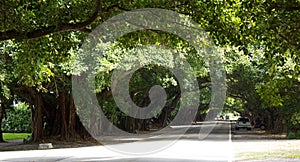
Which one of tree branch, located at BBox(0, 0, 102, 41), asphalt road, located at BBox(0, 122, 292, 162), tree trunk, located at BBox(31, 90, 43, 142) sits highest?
tree branch, located at BBox(0, 0, 102, 41)

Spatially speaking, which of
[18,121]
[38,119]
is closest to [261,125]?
[18,121]

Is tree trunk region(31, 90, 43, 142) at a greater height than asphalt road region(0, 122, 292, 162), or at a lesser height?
greater

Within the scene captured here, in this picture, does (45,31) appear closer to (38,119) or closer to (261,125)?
(38,119)

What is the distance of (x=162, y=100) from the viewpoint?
54469 millimetres

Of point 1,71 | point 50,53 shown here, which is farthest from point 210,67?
point 50,53

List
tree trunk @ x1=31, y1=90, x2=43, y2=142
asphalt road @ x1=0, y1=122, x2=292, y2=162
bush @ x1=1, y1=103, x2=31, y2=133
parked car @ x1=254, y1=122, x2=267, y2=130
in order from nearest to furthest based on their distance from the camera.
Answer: asphalt road @ x1=0, y1=122, x2=292, y2=162 → tree trunk @ x1=31, y1=90, x2=43, y2=142 → bush @ x1=1, y1=103, x2=31, y2=133 → parked car @ x1=254, y1=122, x2=267, y2=130

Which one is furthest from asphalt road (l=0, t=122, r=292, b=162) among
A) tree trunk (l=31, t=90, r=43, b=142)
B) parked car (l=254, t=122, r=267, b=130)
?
parked car (l=254, t=122, r=267, b=130)

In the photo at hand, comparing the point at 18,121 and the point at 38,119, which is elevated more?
the point at 18,121

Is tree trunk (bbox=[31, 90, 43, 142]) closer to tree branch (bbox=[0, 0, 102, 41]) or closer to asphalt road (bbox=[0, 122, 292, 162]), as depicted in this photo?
asphalt road (bbox=[0, 122, 292, 162])

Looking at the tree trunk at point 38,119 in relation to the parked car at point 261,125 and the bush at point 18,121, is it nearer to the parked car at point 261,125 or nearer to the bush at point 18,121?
the bush at point 18,121

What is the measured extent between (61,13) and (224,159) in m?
8.12

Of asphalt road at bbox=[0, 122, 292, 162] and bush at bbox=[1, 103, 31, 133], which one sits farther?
bush at bbox=[1, 103, 31, 133]

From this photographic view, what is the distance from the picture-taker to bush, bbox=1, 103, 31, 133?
56.1m

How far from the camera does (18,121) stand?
57625mm
